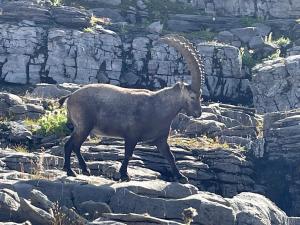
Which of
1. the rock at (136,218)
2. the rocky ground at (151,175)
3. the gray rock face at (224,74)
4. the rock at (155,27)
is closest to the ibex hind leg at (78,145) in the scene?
the rocky ground at (151,175)

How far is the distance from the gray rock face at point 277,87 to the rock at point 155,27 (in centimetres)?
794

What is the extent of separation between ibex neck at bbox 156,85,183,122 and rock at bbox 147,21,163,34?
1907 cm

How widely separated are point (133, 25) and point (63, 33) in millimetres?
5265

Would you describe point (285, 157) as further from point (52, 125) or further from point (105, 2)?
point (105, 2)

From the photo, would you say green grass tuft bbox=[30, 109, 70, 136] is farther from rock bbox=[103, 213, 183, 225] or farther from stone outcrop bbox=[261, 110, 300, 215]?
rock bbox=[103, 213, 183, 225]

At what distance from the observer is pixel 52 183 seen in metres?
17.0

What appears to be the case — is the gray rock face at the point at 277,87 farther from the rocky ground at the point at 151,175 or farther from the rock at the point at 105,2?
the rock at the point at 105,2

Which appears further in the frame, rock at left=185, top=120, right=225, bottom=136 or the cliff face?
the cliff face

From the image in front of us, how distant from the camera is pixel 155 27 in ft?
133

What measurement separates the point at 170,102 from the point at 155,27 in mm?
20825

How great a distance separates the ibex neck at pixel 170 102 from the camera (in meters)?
19.9

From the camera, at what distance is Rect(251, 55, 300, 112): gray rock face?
1286 inches

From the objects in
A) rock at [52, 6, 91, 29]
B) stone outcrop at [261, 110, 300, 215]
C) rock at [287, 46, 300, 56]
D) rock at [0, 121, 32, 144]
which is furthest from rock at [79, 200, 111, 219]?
rock at [287, 46, 300, 56]

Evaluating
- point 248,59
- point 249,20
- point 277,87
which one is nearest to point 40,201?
point 277,87
